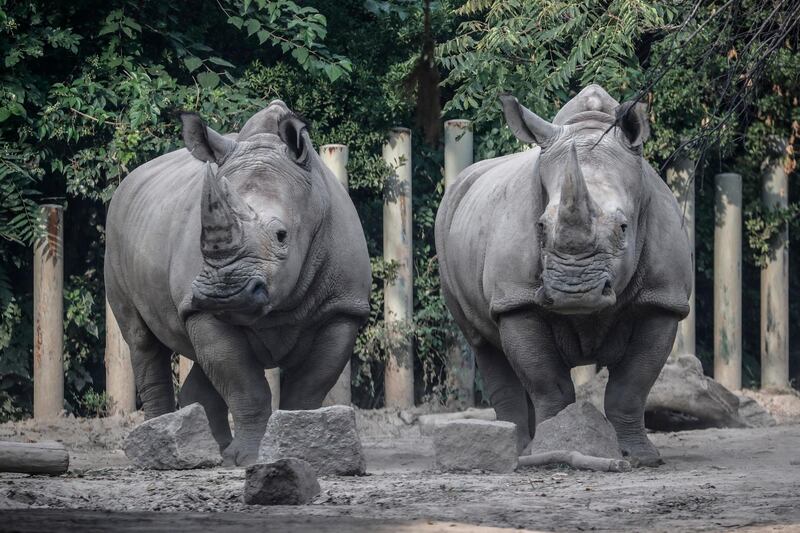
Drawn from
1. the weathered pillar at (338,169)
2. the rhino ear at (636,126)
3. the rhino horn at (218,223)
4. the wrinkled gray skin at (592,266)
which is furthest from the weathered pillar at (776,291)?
the rhino horn at (218,223)

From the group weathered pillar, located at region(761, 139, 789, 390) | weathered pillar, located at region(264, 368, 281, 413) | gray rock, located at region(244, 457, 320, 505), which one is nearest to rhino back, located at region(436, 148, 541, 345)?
weathered pillar, located at region(264, 368, 281, 413)

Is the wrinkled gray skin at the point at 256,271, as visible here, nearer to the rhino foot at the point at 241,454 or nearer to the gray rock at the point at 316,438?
the rhino foot at the point at 241,454

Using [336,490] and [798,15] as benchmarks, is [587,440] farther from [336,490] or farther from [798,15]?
[798,15]

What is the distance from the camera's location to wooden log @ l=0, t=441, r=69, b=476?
6332 mm

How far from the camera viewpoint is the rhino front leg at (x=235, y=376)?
7395 millimetres

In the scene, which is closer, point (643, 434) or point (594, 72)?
point (643, 434)

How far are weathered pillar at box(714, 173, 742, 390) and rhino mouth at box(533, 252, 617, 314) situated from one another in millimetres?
4385

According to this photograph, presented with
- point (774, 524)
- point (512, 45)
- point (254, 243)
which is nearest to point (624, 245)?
point (254, 243)

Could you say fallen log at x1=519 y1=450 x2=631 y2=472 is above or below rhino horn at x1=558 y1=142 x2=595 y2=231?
below

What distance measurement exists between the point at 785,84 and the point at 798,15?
6.01 metres

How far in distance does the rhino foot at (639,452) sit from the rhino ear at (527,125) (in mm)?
1489

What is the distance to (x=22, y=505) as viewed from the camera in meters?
5.44

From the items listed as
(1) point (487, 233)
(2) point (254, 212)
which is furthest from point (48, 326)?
(1) point (487, 233)

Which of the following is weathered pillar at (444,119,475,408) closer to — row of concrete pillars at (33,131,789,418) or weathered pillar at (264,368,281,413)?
row of concrete pillars at (33,131,789,418)
